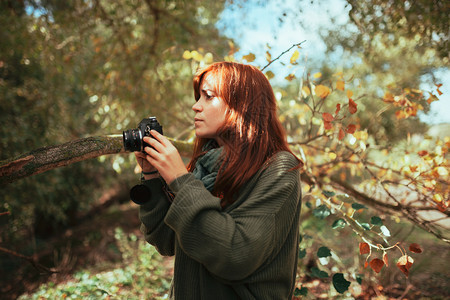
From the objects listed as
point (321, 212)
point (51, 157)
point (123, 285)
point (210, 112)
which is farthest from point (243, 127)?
point (123, 285)

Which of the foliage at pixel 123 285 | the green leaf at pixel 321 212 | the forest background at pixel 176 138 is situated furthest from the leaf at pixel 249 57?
the foliage at pixel 123 285

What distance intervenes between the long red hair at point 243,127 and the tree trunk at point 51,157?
1.80 feet

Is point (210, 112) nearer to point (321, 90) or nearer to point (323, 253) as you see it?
point (321, 90)

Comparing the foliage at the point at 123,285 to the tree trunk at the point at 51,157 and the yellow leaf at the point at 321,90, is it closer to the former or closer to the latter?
the tree trunk at the point at 51,157

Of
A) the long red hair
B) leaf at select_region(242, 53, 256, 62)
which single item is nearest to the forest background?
leaf at select_region(242, 53, 256, 62)

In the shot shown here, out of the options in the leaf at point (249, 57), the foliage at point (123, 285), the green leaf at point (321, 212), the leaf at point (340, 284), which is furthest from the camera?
the foliage at point (123, 285)

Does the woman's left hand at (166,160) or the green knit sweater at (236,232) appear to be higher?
the woman's left hand at (166,160)

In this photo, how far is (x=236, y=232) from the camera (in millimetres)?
1018

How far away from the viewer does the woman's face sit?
4.30ft

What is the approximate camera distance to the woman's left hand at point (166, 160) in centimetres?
111

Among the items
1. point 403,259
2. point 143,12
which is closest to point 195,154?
point 403,259

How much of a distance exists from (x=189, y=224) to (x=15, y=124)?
13.7 feet

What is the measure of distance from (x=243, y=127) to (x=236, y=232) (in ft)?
1.35

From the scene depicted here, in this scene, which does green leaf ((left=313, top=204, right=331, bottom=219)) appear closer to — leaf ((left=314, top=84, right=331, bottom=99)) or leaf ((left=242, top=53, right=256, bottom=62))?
leaf ((left=314, top=84, right=331, bottom=99))
